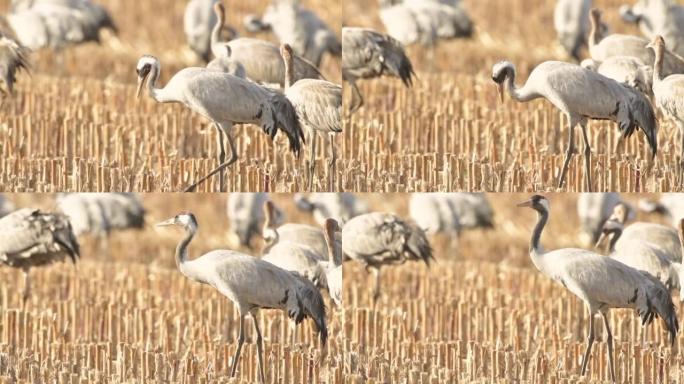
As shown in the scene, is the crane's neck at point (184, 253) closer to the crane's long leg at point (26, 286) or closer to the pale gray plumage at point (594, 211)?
the crane's long leg at point (26, 286)

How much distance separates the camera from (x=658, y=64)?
14.5 meters

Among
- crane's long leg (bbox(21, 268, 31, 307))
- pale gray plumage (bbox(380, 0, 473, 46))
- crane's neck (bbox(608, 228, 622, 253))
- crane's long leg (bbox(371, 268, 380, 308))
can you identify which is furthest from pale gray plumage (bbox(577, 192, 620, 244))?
crane's long leg (bbox(21, 268, 31, 307))

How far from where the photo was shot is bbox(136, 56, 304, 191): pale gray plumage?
13609mm

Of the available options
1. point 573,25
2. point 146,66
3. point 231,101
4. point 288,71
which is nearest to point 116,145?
point 146,66

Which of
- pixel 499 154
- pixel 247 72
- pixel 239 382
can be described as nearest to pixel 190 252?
pixel 247 72

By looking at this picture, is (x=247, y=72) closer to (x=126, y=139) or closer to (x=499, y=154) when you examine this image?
(x=126, y=139)

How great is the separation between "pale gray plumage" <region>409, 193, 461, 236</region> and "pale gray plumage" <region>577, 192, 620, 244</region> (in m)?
1.26

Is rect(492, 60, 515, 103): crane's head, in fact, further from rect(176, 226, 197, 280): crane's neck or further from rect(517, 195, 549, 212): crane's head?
rect(176, 226, 197, 280): crane's neck

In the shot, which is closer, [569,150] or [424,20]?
[569,150]

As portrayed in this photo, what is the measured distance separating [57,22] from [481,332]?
25.4 ft

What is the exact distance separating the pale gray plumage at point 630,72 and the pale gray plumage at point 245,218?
4.94m

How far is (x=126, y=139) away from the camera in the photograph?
49.8 feet

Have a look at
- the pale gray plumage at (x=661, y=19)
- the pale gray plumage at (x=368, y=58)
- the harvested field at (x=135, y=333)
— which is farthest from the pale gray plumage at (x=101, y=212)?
the pale gray plumage at (x=661, y=19)

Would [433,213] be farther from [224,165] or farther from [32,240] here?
[224,165]
